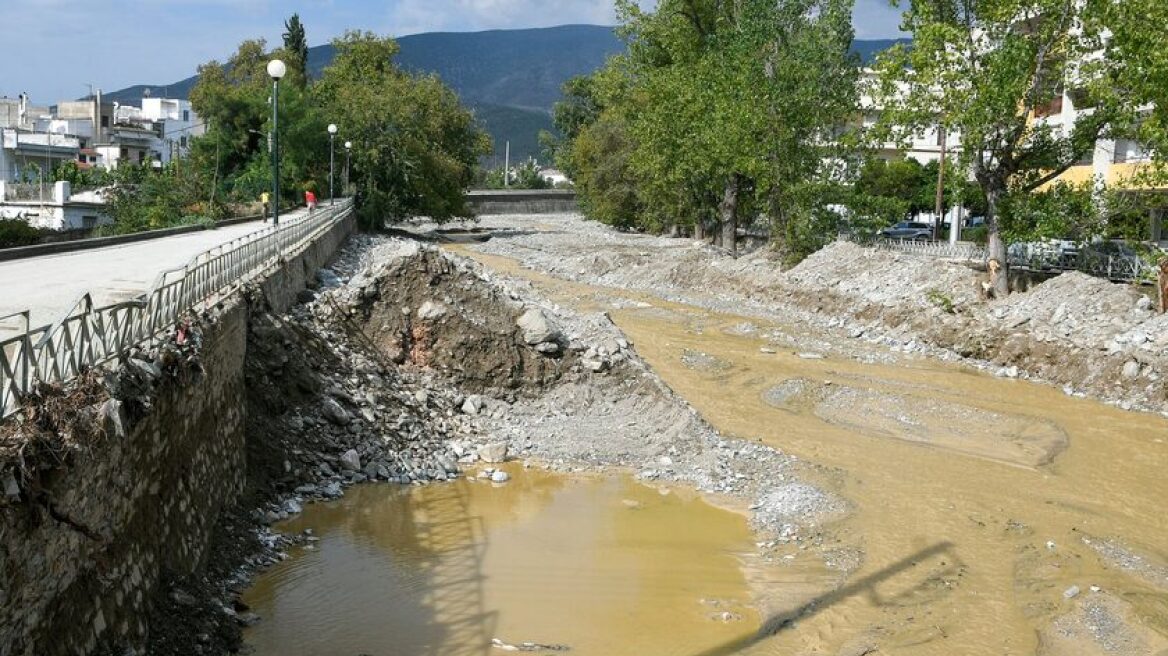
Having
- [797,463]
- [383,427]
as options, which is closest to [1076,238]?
[797,463]

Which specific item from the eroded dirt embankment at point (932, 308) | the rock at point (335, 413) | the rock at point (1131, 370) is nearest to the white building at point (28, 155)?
the eroded dirt embankment at point (932, 308)

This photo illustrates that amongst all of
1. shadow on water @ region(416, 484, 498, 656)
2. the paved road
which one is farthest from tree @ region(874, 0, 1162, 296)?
shadow on water @ region(416, 484, 498, 656)

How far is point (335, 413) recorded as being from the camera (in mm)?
16875

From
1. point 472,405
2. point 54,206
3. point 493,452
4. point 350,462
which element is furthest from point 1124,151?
point 54,206

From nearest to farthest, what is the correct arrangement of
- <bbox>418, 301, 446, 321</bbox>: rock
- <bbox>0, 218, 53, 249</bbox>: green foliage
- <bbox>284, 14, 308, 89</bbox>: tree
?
<bbox>418, 301, 446, 321</bbox>: rock → <bbox>0, 218, 53, 249</bbox>: green foliage → <bbox>284, 14, 308, 89</bbox>: tree

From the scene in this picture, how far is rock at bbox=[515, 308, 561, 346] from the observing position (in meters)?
20.5

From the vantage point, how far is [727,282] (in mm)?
43000

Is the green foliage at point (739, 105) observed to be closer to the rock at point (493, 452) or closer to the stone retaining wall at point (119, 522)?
the rock at point (493, 452)

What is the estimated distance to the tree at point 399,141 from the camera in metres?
59.3

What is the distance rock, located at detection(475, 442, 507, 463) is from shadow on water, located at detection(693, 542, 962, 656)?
643 centimetres

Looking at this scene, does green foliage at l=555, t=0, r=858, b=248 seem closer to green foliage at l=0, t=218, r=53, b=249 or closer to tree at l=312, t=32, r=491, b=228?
tree at l=312, t=32, r=491, b=228

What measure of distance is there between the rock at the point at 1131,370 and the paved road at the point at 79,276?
20.3 m

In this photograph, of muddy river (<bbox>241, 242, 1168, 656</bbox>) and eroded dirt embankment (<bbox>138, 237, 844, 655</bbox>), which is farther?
eroded dirt embankment (<bbox>138, 237, 844, 655</bbox>)

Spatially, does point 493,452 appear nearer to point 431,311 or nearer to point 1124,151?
point 431,311
